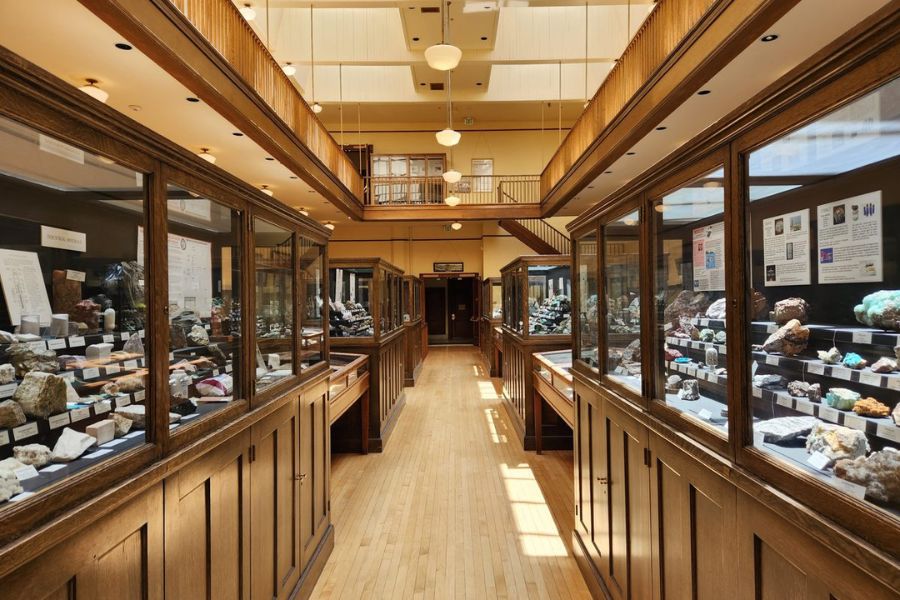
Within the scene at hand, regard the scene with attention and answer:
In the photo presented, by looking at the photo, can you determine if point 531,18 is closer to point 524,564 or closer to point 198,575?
point 524,564

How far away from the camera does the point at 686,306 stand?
5.61 ft

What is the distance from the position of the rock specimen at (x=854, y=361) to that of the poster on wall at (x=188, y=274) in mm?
1735

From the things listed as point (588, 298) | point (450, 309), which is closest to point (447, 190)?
point (450, 309)

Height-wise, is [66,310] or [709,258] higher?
[709,258]

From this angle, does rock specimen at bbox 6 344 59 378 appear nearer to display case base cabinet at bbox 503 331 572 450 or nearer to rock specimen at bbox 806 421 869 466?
rock specimen at bbox 806 421 869 466

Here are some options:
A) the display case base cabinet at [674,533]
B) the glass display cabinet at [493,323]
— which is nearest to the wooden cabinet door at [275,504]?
the display case base cabinet at [674,533]

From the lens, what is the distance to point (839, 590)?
0.94 m

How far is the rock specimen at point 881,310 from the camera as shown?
3.22 feet

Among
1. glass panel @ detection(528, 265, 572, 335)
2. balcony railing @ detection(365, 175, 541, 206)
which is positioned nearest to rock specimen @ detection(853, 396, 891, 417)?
glass panel @ detection(528, 265, 572, 335)

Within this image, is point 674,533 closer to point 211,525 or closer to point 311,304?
point 211,525

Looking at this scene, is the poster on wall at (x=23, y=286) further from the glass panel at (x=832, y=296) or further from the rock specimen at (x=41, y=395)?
the glass panel at (x=832, y=296)

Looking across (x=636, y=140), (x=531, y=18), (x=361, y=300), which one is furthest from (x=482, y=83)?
(x=361, y=300)

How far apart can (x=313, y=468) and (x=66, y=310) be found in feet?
6.10

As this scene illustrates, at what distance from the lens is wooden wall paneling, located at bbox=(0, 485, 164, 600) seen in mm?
922
